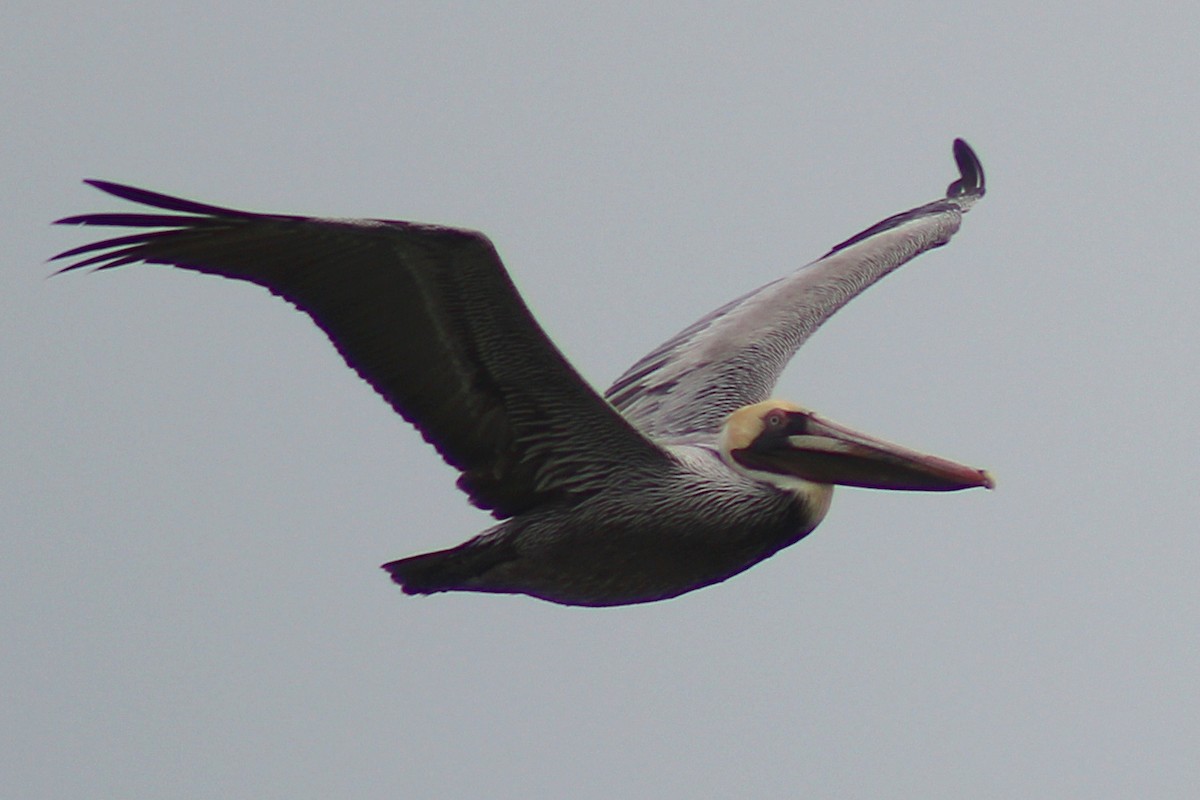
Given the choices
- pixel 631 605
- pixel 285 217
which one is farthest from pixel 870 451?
pixel 285 217

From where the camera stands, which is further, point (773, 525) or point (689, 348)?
point (689, 348)

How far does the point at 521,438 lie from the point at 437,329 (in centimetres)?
59

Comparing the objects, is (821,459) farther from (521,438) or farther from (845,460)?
(521,438)

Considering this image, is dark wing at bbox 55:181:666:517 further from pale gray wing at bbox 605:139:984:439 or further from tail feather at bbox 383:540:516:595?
pale gray wing at bbox 605:139:984:439

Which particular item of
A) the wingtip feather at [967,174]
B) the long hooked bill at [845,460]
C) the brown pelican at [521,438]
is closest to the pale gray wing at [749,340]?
the brown pelican at [521,438]

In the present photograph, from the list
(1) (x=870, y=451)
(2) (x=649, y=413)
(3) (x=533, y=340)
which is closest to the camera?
(3) (x=533, y=340)

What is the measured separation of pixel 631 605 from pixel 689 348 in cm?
203

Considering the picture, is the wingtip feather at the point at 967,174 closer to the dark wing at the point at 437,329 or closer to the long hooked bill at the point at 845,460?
the long hooked bill at the point at 845,460

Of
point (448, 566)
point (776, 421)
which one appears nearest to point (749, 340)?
point (776, 421)

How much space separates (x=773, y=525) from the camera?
7684mm

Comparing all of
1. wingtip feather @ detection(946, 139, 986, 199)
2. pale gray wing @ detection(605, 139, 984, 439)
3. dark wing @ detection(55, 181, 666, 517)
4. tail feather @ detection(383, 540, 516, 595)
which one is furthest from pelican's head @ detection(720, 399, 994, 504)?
wingtip feather @ detection(946, 139, 986, 199)

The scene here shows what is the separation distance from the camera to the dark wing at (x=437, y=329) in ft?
22.2

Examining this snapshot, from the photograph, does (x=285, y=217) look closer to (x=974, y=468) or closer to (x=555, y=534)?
(x=555, y=534)

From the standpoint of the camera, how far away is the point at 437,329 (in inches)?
285
